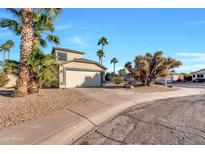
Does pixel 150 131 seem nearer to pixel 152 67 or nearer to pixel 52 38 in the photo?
pixel 52 38

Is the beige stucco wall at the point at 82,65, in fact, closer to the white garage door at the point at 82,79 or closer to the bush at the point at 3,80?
the white garage door at the point at 82,79

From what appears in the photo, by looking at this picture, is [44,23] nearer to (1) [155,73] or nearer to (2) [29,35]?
(2) [29,35]

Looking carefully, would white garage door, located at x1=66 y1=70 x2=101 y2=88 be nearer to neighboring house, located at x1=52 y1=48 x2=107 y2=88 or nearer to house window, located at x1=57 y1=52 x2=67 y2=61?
neighboring house, located at x1=52 y1=48 x2=107 y2=88

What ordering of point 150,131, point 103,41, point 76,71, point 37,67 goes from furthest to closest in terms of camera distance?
1. point 103,41
2. point 76,71
3. point 37,67
4. point 150,131

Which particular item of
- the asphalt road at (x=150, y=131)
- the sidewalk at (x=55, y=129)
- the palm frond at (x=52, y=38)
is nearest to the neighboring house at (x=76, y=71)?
the palm frond at (x=52, y=38)

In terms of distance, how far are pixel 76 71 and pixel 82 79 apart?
1.38 meters

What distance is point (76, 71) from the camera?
2156cm

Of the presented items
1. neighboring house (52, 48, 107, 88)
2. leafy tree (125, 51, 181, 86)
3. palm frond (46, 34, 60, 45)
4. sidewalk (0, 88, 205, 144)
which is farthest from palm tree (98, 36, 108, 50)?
sidewalk (0, 88, 205, 144)

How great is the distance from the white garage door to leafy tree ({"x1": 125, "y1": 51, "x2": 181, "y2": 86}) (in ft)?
15.4

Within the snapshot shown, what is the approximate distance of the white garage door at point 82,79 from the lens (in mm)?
20719

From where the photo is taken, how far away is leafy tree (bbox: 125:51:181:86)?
21375 millimetres

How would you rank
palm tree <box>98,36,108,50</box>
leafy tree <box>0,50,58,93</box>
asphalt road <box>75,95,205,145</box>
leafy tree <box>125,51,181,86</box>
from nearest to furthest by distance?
asphalt road <box>75,95,205,145</box> < leafy tree <box>0,50,58,93</box> < leafy tree <box>125,51,181,86</box> < palm tree <box>98,36,108,50</box>

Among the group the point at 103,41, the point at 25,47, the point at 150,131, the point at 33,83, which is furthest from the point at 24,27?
the point at 103,41
